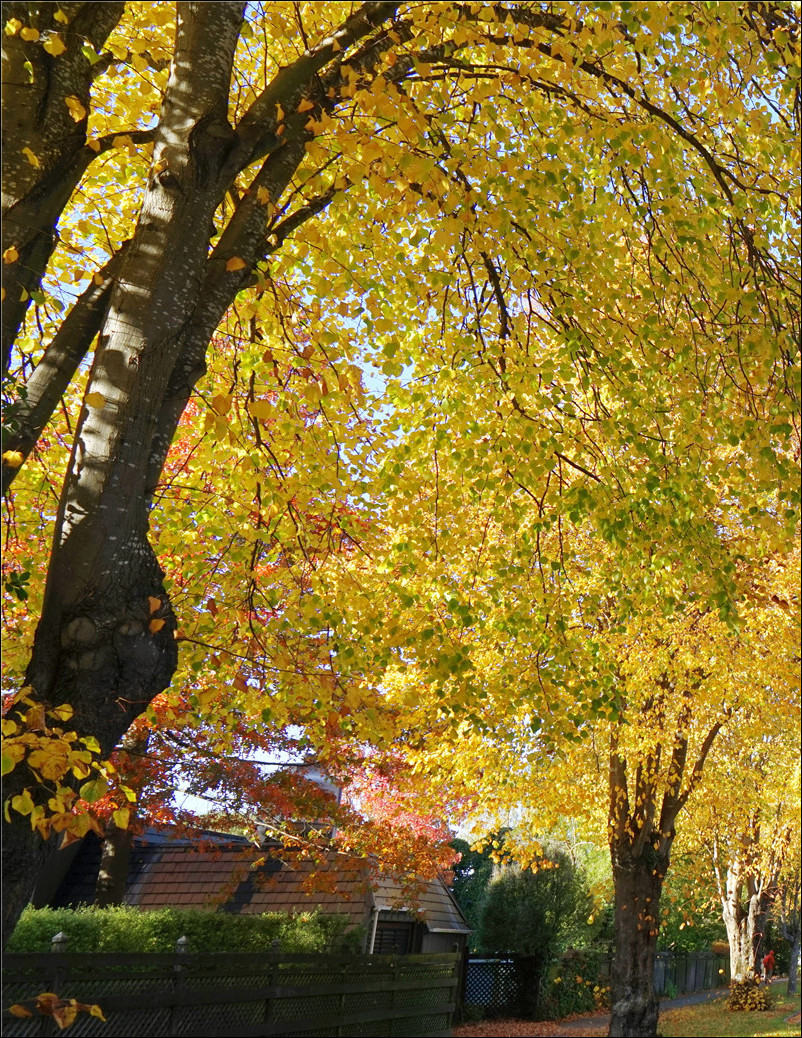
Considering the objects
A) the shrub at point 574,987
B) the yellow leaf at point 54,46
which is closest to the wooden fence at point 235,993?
the shrub at point 574,987

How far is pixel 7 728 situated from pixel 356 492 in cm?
575

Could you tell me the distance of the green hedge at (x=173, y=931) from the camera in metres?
12.2

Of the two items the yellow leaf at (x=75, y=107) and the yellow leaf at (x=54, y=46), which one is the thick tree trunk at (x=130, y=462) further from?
the yellow leaf at (x=54, y=46)

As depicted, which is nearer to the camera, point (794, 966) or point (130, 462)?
point (130, 462)

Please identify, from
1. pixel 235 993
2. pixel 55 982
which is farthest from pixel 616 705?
pixel 235 993

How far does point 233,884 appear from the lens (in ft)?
54.2

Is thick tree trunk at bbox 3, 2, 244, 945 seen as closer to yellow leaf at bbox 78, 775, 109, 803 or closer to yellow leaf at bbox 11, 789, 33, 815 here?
yellow leaf at bbox 11, 789, 33, 815

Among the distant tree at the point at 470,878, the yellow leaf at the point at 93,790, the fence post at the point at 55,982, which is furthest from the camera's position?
the distant tree at the point at 470,878

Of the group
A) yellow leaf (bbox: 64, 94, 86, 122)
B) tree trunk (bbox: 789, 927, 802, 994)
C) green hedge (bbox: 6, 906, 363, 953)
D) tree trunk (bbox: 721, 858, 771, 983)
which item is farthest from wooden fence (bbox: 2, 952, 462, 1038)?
tree trunk (bbox: 789, 927, 802, 994)

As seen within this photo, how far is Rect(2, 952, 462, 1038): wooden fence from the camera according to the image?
8.99 metres

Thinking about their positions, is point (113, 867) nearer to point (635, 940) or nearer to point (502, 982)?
point (635, 940)

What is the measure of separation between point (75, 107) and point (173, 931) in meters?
12.8

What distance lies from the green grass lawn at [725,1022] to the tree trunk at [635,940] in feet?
12.3

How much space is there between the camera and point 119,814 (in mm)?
3414
